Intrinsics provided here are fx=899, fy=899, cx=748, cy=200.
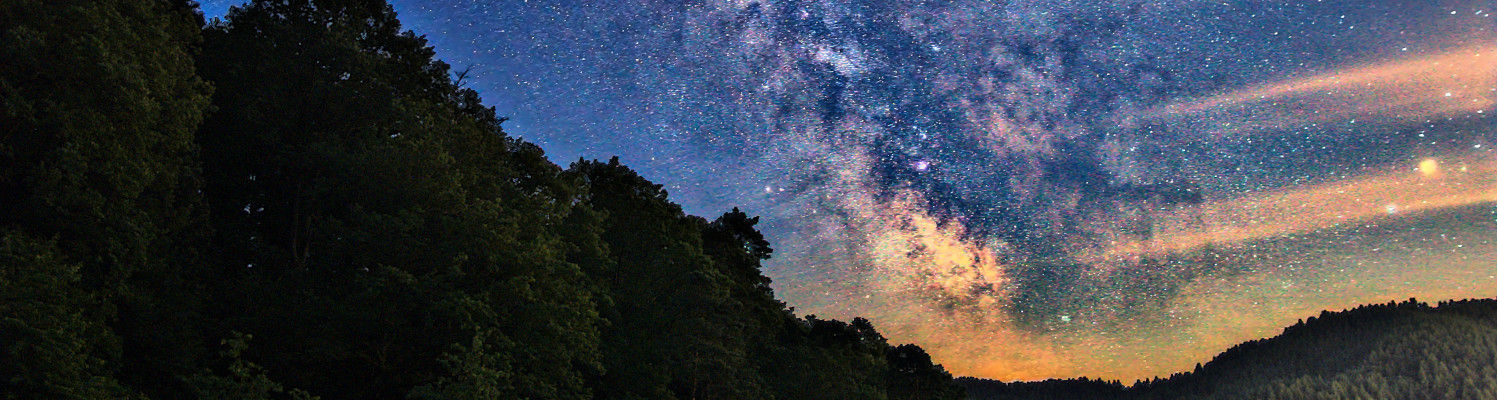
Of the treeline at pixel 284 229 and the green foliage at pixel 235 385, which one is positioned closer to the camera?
the treeline at pixel 284 229

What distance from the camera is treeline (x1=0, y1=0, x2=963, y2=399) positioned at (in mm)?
18688

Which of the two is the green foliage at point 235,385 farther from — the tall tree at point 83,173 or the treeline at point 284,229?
the tall tree at point 83,173

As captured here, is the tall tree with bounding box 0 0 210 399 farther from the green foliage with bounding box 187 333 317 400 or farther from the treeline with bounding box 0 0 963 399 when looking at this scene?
the green foliage with bounding box 187 333 317 400

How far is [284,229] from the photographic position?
101ft

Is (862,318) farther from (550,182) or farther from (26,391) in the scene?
(26,391)

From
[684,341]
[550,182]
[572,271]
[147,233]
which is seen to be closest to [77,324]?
[147,233]

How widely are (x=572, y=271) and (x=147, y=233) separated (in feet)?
39.5

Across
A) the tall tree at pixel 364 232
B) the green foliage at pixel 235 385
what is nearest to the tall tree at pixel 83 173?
the green foliage at pixel 235 385

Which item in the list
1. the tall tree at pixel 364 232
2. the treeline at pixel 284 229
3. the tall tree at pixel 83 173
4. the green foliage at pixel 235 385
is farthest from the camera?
the tall tree at pixel 364 232

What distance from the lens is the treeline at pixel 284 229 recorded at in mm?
18688

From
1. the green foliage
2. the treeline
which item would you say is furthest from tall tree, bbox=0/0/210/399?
the green foliage

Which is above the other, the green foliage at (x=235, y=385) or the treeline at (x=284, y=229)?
the treeline at (x=284, y=229)

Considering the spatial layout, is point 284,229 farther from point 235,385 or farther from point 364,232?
point 235,385

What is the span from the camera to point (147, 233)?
2106 centimetres
